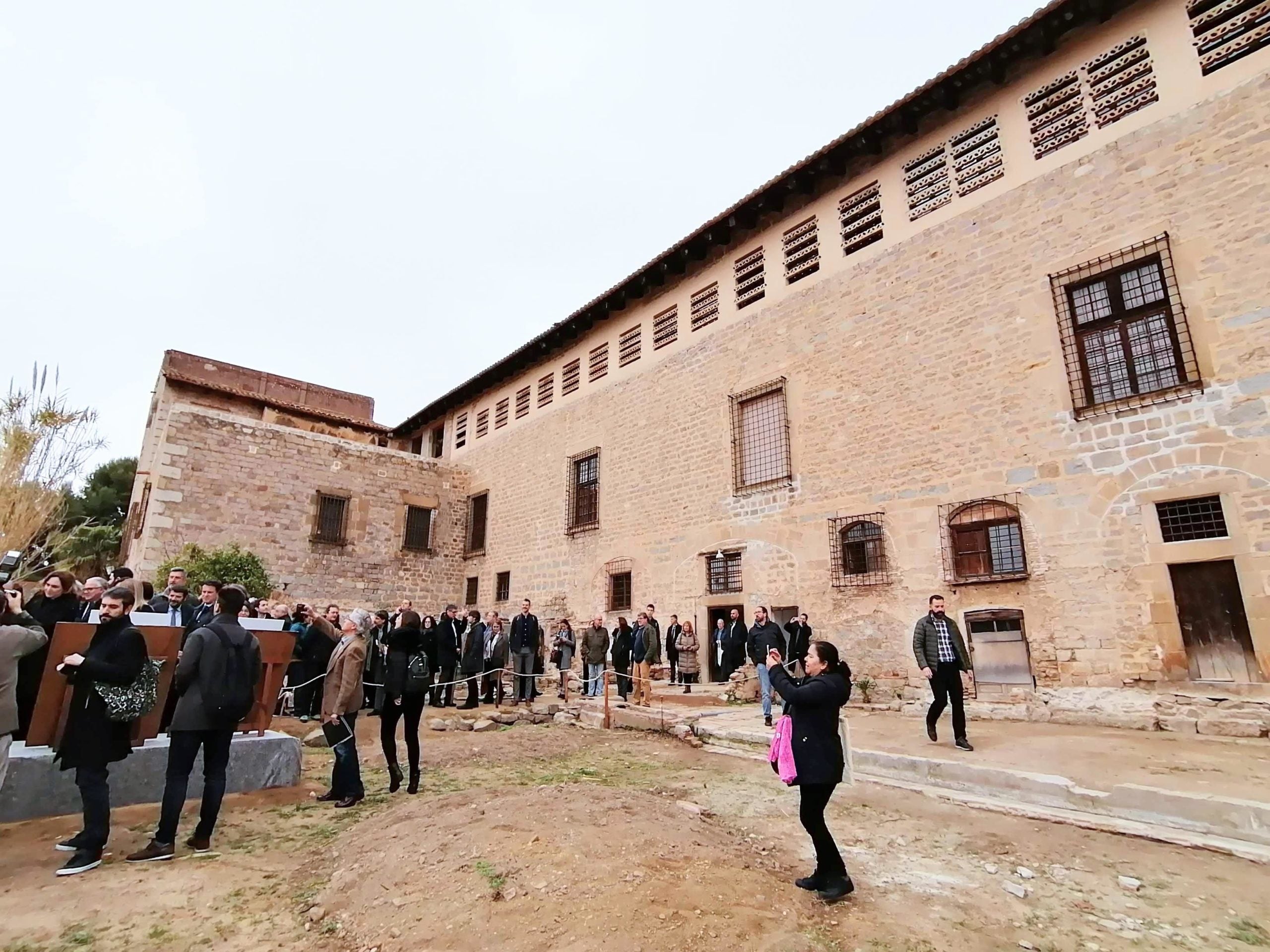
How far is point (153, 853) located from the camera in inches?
142

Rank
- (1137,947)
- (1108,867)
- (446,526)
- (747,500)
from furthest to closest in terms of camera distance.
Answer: (446,526)
(747,500)
(1108,867)
(1137,947)

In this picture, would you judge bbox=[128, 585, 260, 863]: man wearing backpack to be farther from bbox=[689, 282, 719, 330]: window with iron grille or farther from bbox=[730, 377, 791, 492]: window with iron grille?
bbox=[689, 282, 719, 330]: window with iron grille

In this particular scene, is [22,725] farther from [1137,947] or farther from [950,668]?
[950,668]

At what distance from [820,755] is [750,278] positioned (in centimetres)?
1078

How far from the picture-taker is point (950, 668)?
6.16m

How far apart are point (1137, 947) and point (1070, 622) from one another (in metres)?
5.71

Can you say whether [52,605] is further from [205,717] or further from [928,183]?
[928,183]

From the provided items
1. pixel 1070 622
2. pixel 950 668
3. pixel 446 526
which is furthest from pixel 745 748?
pixel 446 526

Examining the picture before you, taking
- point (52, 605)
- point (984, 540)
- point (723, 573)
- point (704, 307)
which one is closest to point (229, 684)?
point (52, 605)

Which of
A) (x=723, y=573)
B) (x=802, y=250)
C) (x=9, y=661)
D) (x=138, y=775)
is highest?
(x=802, y=250)

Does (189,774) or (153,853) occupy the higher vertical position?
(189,774)

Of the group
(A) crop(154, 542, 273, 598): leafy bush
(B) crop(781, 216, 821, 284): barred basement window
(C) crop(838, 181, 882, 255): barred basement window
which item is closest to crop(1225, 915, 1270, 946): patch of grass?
(C) crop(838, 181, 882, 255): barred basement window

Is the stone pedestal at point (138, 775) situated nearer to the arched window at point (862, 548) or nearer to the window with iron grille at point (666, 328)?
the arched window at point (862, 548)

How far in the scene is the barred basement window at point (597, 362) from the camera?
15565mm
